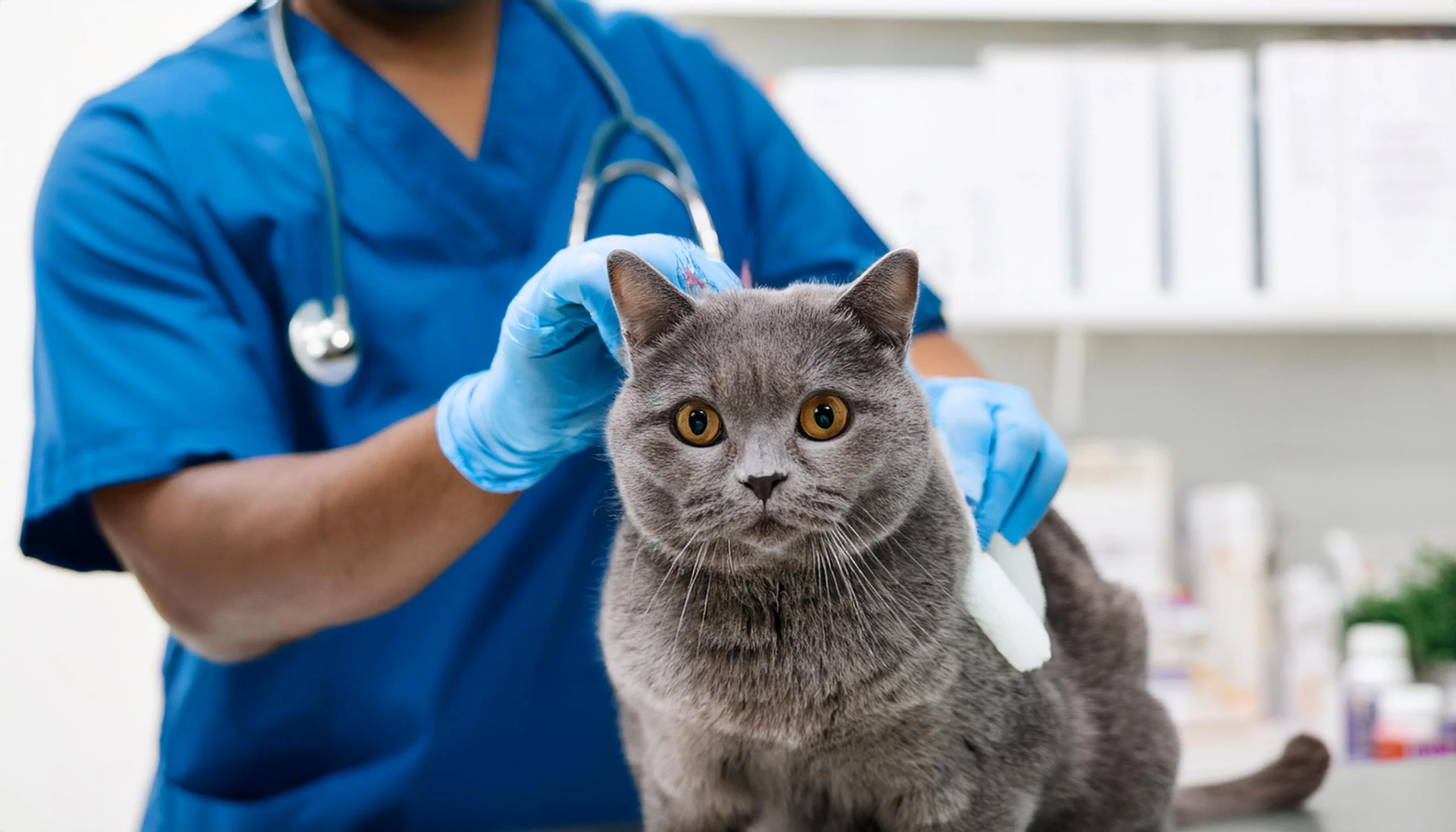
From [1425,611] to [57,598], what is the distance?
188cm

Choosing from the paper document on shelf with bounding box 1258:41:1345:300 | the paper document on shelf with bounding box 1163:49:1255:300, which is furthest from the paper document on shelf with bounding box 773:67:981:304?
the paper document on shelf with bounding box 1258:41:1345:300

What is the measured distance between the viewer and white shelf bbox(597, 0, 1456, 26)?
5.38ft

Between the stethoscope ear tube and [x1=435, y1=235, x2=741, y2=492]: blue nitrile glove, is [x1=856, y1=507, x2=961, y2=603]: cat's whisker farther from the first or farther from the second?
the stethoscope ear tube

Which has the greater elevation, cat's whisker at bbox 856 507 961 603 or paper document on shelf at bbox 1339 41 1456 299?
paper document on shelf at bbox 1339 41 1456 299

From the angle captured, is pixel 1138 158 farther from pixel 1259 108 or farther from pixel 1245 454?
pixel 1245 454

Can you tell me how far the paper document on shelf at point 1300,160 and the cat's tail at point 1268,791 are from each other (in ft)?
3.16

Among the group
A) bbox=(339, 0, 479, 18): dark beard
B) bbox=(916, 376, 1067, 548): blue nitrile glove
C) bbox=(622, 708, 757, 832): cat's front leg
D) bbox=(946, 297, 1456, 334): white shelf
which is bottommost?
bbox=(622, 708, 757, 832): cat's front leg

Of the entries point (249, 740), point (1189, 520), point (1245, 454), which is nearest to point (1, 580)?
point (249, 740)

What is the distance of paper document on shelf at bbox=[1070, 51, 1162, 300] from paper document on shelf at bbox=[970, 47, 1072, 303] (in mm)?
25

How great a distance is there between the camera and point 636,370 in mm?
602

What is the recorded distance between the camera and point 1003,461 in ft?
2.29

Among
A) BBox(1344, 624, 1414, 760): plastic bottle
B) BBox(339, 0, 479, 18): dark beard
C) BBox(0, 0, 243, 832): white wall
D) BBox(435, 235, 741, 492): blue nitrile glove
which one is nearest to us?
BBox(435, 235, 741, 492): blue nitrile glove

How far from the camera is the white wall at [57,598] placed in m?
1.29

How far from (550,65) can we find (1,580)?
0.92 m
